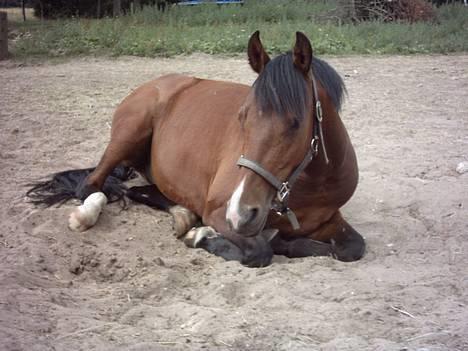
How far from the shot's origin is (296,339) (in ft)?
10.1

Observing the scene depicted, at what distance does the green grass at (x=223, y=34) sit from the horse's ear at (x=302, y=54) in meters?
8.09

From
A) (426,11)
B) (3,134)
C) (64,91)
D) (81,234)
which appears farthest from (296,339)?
(426,11)

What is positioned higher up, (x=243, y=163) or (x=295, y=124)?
(x=295, y=124)

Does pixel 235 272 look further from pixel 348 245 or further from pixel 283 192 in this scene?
pixel 348 245

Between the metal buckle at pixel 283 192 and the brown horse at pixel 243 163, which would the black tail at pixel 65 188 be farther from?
the metal buckle at pixel 283 192

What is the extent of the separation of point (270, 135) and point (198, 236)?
4.19 ft

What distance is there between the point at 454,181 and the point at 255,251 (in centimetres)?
221

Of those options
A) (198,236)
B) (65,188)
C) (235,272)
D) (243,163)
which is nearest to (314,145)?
(243,163)

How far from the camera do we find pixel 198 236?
15.2 ft

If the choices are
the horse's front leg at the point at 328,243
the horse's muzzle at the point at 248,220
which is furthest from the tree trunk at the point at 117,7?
the horse's muzzle at the point at 248,220

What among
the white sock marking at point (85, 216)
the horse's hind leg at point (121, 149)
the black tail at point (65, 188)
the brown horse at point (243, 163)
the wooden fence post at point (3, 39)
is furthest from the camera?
the wooden fence post at point (3, 39)

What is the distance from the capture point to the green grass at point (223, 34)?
1230 cm

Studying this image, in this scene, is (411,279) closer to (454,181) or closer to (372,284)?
(372,284)

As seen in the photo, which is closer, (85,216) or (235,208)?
(235,208)
